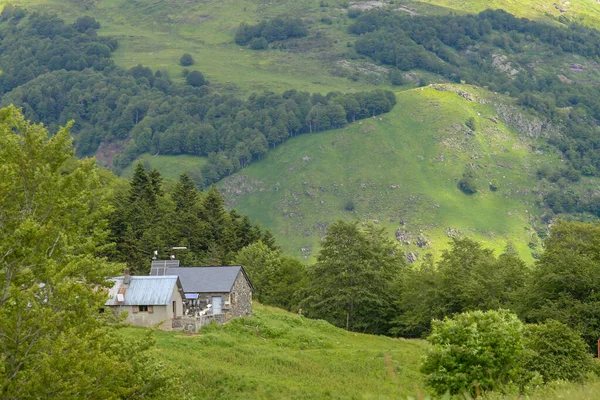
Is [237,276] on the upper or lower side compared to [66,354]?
lower

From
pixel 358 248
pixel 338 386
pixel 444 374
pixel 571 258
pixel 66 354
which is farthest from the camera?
pixel 358 248

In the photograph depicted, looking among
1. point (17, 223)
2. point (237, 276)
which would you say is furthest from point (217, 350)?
point (17, 223)

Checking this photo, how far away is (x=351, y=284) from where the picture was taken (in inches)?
3346

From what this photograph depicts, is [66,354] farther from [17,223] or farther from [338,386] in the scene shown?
[338,386]

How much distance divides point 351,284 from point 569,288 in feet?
94.2

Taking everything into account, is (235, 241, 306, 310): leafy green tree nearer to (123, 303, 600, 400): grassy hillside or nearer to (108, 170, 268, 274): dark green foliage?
(108, 170, 268, 274): dark green foliage

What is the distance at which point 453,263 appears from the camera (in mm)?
79312

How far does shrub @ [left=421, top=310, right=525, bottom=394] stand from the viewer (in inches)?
1208

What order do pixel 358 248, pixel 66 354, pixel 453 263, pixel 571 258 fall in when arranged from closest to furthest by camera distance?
pixel 66 354
pixel 571 258
pixel 453 263
pixel 358 248

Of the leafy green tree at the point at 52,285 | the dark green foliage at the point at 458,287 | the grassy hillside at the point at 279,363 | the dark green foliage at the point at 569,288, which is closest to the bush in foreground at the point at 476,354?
the grassy hillside at the point at 279,363

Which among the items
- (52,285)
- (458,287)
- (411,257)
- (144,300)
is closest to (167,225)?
(144,300)

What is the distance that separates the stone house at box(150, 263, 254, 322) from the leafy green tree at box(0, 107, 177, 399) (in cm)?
3804

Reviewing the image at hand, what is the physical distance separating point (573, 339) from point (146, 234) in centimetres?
5533

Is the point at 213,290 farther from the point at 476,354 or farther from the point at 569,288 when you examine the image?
the point at 476,354
